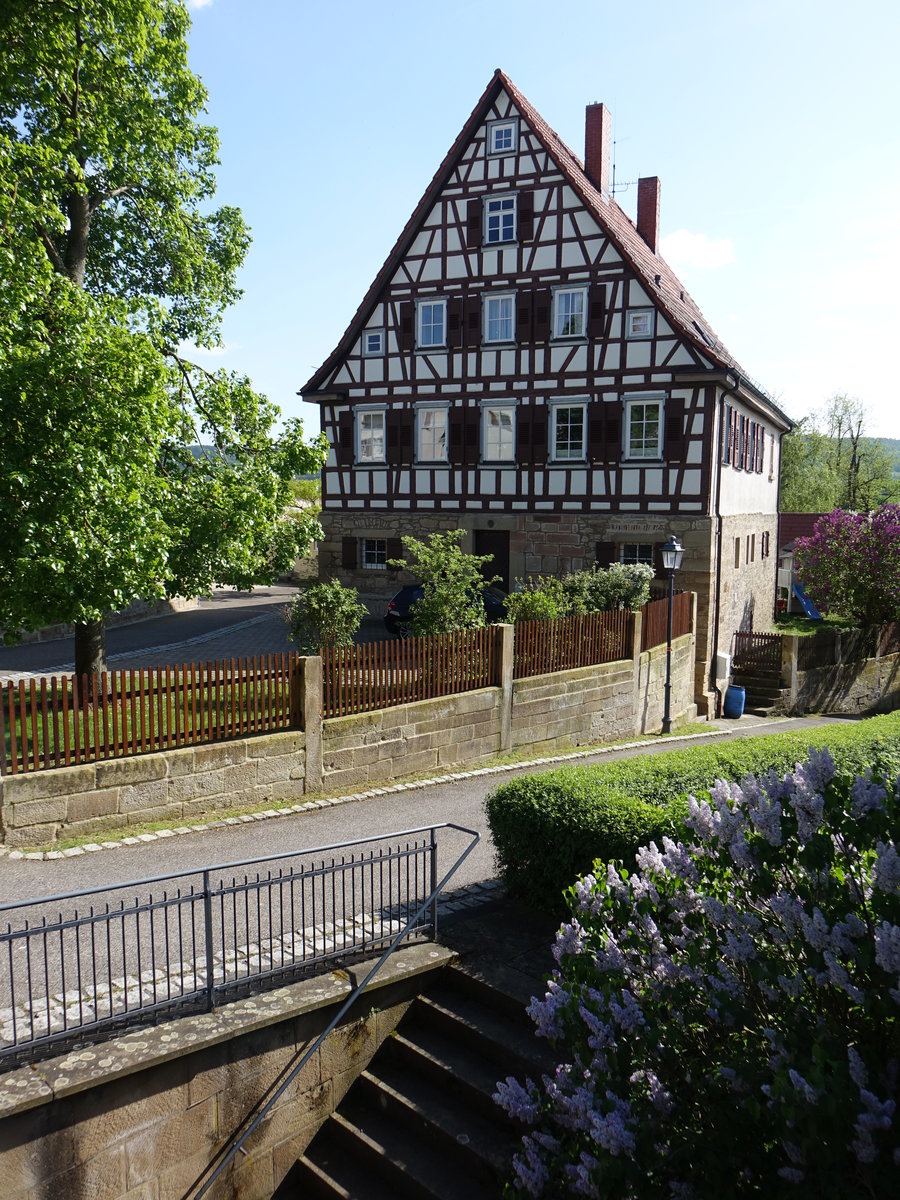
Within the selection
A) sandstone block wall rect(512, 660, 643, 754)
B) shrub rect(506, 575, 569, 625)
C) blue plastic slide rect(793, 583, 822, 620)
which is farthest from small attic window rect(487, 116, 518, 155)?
blue plastic slide rect(793, 583, 822, 620)

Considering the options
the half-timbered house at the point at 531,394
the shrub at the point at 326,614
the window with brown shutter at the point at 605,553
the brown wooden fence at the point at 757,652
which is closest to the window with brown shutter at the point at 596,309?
the half-timbered house at the point at 531,394

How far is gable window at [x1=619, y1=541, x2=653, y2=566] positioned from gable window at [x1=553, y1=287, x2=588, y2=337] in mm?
5443

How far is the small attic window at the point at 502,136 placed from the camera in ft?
77.9

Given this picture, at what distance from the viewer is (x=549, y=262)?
78.3 feet

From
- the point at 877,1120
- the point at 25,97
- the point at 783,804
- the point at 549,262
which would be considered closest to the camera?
the point at 877,1120

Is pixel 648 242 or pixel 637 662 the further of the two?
pixel 648 242

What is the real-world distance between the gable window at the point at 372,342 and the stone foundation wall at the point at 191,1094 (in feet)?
69.8

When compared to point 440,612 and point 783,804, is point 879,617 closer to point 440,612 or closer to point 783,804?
point 440,612

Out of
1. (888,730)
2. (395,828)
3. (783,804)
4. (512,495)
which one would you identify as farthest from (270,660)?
(512,495)

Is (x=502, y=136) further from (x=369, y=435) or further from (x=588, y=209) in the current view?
(x=369, y=435)

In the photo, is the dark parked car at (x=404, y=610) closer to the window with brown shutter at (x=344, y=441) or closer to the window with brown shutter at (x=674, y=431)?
the window with brown shutter at (x=674, y=431)

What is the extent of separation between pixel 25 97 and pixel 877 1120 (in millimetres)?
15694

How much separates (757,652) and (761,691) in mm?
1150

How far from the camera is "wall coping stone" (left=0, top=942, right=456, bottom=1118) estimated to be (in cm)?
540
